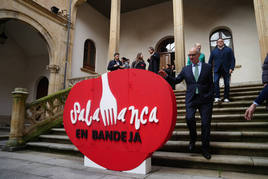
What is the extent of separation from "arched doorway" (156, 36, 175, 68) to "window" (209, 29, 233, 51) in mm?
2475

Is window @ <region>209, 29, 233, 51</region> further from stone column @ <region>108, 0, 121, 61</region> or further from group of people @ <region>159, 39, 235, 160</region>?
group of people @ <region>159, 39, 235, 160</region>

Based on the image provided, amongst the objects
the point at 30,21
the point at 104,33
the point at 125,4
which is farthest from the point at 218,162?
the point at 104,33

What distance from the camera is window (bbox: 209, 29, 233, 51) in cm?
1083

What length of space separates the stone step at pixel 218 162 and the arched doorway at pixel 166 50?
1004 cm

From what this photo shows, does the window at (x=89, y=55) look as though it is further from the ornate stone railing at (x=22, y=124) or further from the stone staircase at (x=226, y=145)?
the stone staircase at (x=226, y=145)

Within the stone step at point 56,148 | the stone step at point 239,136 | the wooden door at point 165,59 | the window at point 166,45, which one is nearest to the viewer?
the stone step at point 239,136

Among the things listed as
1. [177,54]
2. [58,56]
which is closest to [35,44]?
[58,56]

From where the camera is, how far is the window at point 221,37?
10834mm

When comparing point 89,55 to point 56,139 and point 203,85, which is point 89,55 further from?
point 203,85

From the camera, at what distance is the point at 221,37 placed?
36.4 ft

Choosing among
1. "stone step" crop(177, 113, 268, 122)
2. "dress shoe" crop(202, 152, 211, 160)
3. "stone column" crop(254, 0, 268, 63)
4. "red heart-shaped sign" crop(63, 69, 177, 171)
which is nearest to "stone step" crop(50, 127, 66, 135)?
"red heart-shaped sign" crop(63, 69, 177, 171)

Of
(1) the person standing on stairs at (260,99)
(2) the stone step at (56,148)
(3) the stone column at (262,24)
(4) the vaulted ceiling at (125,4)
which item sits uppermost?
(4) the vaulted ceiling at (125,4)

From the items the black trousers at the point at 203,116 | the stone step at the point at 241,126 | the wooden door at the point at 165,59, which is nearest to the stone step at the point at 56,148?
Result: the black trousers at the point at 203,116

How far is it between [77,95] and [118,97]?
0.87 m
